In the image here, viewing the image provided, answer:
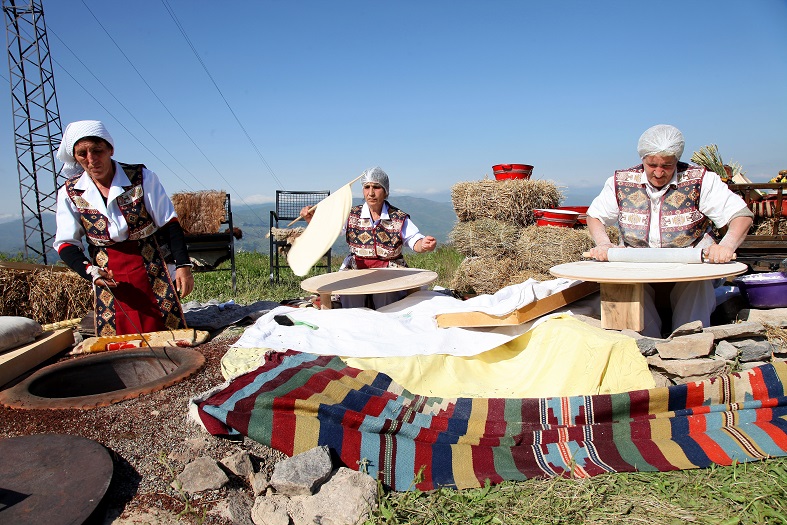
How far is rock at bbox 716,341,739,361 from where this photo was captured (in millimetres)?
2979

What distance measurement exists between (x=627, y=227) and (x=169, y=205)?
11.7ft

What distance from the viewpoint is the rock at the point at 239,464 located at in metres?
2.26

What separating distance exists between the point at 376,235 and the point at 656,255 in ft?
8.01

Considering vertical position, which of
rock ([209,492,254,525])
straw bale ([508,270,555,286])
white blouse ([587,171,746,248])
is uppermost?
white blouse ([587,171,746,248])

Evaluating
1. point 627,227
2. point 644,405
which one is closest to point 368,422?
point 644,405

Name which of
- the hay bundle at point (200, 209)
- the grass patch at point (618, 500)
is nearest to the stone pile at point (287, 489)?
the grass patch at point (618, 500)

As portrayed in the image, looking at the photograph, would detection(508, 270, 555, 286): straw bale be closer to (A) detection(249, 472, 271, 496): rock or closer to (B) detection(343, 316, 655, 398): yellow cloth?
(B) detection(343, 316, 655, 398): yellow cloth

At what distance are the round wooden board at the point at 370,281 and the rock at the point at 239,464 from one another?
1.76m

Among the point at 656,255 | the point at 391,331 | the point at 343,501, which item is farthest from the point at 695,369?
the point at 343,501

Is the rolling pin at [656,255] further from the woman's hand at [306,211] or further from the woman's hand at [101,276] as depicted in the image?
the woman's hand at [101,276]

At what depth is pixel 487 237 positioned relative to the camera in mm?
7562

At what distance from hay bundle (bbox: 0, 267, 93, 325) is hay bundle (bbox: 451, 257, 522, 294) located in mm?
4616

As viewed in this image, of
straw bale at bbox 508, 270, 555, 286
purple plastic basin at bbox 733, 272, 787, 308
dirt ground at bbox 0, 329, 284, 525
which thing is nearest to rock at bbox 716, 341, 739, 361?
purple plastic basin at bbox 733, 272, 787, 308

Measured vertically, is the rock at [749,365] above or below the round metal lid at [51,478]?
above
